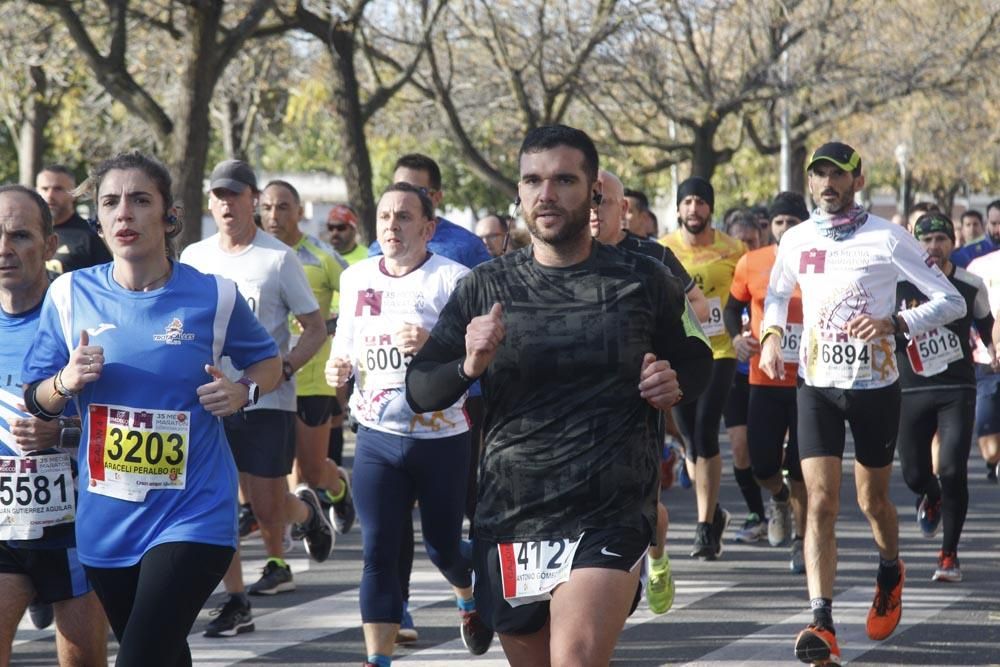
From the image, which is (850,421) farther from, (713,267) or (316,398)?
(316,398)

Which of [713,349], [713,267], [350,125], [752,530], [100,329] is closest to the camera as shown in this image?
[100,329]

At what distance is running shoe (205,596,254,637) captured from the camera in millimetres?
8094

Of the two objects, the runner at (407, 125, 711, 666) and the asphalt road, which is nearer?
the runner at (407, 125, 711, 666)

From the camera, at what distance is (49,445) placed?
5.36 meters

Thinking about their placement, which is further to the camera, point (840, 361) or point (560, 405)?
point (840, 361)

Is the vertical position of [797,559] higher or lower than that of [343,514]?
lower

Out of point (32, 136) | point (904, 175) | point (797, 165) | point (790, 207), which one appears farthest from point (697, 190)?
point (904, 175)

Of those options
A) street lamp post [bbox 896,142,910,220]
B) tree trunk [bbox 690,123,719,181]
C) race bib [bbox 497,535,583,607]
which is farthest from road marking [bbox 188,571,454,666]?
street lamp post [bbox 896,142,910,220]

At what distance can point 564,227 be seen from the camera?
4.80 metres

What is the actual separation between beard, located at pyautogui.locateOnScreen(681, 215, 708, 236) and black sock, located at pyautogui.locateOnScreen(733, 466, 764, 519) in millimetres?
1594

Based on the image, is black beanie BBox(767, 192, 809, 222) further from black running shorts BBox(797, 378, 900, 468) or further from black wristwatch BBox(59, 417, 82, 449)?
black wristwatch BBox(59, 417, 82, 449)

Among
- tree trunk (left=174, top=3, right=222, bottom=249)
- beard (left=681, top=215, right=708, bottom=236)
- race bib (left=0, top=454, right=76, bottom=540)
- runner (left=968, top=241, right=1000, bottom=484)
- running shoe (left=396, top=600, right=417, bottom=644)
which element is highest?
tree trunk (left=174, top=3, right=222, bottom=249)

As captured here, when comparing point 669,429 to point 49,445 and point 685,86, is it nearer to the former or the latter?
point 49,445

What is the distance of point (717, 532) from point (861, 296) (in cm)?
309
